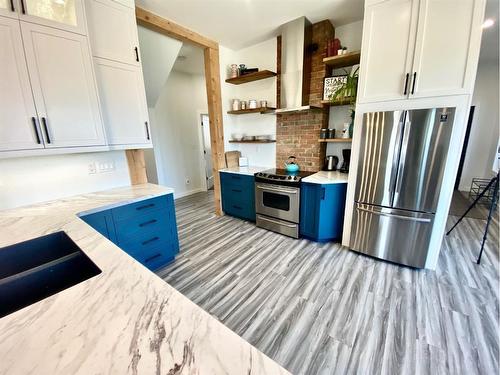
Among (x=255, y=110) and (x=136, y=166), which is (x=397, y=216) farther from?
(x=136, y=166)

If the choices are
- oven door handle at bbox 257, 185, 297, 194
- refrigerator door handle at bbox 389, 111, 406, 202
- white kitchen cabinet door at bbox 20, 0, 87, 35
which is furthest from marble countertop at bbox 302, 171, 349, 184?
white kitchen cabinet door at bbox 20, 0, 87, 35

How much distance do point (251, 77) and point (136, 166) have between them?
2248mm

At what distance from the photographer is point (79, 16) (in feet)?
5.56

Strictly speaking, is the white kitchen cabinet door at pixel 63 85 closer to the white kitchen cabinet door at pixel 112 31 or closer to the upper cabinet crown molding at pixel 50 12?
the upper cabinet crown molding at pixel 50 12

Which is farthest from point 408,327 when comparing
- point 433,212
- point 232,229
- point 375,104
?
point 232,229

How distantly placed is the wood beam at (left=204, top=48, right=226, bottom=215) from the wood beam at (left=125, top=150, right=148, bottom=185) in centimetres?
131

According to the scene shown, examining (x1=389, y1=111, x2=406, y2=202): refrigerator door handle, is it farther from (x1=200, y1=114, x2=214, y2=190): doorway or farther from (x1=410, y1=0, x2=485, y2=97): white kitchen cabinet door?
(x1=200, y1=114, x2=214, y2=190): doorway

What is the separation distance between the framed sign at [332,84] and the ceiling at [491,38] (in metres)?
1.60

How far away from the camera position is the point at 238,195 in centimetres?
352

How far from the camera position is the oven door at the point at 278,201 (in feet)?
9.31

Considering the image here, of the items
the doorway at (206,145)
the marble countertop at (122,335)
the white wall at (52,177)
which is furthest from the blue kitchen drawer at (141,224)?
the doorway at (206,145)

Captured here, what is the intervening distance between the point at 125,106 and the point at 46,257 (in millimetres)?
1439

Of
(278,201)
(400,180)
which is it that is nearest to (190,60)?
(278,201)

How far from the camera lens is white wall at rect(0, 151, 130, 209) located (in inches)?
69.2
